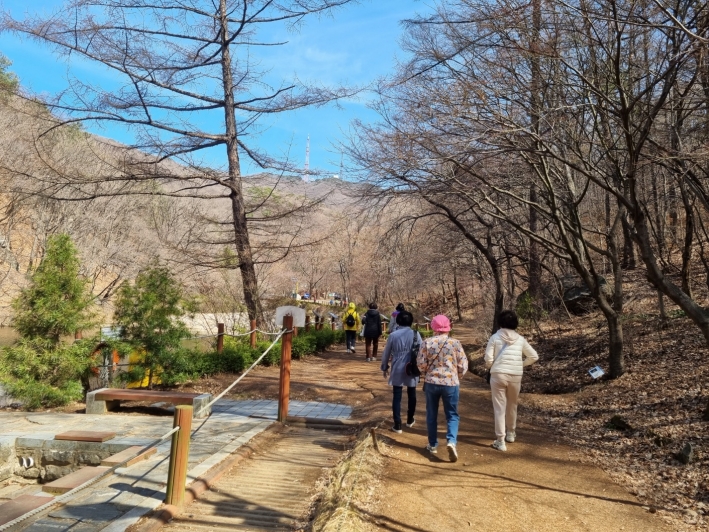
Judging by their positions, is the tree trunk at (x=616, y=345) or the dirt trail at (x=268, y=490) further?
the tree trunk at (x=616, y=345)

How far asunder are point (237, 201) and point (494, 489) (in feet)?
39.8

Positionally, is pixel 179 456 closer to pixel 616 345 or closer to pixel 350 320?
pixel 616 345

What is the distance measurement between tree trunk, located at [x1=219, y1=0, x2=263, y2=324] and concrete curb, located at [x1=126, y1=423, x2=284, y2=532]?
333 inches

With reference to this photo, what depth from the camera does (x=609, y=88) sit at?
8.65 meters

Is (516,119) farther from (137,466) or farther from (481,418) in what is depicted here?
(137,466)

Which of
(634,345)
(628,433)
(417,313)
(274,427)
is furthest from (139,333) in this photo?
(417,313)

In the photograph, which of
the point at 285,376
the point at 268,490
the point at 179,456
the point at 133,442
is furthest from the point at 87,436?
the point at 179,456

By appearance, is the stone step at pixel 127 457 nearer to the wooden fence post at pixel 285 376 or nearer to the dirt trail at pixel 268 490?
the dirt trail at pixel 268 490

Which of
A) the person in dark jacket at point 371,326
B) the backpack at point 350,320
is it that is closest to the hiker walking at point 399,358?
the person in dark jacket at point 371,326

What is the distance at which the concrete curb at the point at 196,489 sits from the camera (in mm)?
4289

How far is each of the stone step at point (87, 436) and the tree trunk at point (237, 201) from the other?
27.7ft

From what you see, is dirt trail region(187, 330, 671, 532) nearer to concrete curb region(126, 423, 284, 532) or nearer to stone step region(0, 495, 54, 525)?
concrete curb region(126, 423, 284, 532)

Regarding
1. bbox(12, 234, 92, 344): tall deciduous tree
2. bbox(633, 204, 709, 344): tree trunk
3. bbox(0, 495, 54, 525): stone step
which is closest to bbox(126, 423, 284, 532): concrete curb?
bbox(0, 495, 54, 525): stone step

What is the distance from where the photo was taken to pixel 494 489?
16.2 feet
